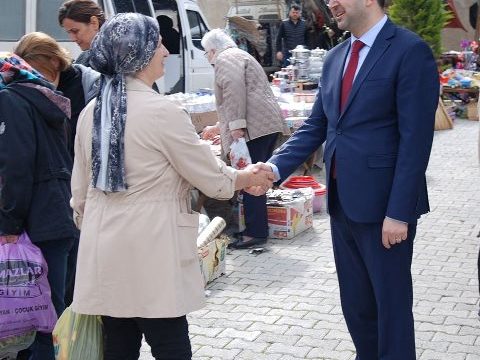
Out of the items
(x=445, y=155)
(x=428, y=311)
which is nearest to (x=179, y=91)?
(x=445, y=155)

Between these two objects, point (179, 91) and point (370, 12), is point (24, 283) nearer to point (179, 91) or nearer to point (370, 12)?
point (370, 12)

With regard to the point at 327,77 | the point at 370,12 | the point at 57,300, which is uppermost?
the point at 370,12

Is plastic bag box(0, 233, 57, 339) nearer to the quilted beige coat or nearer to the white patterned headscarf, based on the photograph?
the white patterned headscarf

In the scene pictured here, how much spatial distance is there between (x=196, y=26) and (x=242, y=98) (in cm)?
Answer: 697

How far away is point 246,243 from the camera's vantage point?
6660 mm

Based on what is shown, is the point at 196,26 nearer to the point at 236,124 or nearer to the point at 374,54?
the point at 236,124

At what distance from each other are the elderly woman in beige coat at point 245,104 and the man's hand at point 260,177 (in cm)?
262

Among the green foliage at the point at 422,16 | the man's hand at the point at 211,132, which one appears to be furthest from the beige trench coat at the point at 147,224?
the green foliage at the point at 422,16

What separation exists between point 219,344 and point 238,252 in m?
1.98

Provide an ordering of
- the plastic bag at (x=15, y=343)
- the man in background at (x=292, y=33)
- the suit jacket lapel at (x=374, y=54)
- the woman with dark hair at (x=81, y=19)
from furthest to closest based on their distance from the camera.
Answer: the man in background at (x=292, y=33), the woman with dark hair at (x=81, y=19), the plastic bag at (x=15, y=343), the suit jacket lapel at (x=374, y=54)

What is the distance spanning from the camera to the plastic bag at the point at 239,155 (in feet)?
20.8

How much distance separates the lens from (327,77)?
3557 mm

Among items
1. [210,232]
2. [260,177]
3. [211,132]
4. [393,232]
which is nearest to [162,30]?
[211,132]

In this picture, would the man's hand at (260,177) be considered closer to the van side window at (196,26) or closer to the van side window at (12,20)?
the van side window at (12,20)
